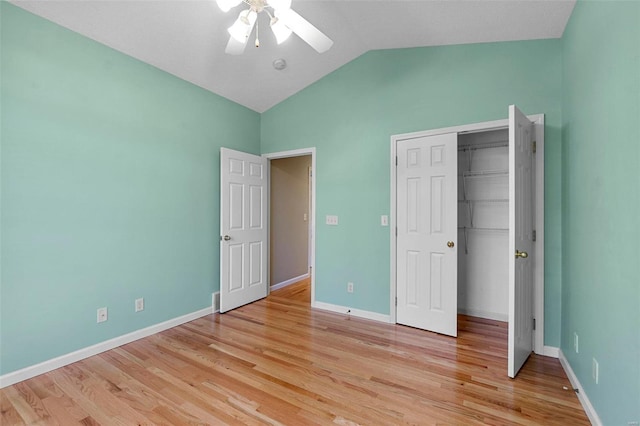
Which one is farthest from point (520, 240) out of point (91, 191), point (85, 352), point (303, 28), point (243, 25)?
point (85, 352)

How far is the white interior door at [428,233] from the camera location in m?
2.92

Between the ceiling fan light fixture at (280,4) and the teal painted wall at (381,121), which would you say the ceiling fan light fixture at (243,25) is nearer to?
the ceiling fan light fixture at (280,4)

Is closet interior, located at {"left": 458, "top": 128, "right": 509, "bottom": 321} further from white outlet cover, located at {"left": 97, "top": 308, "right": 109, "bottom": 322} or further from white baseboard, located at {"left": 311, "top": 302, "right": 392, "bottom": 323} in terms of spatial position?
white outlet cover, located at {"left": 97, "top": 308, "right": 109, "bottom": 322}

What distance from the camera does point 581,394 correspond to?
74.6 inches

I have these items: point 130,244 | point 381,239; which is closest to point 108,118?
point 130,244

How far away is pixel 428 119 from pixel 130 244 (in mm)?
3252

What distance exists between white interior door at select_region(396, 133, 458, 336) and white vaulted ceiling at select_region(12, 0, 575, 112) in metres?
1.00

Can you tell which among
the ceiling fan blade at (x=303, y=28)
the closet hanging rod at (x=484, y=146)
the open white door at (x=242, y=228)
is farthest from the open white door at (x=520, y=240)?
the open white door at (x=242, y=228)

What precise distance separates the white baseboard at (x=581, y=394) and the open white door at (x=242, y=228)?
332cm

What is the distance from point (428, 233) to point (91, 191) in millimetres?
3192

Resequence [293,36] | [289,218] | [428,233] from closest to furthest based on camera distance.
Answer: [293,36]
[428,233]
[289,218]

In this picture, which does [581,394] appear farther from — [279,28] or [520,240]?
[279,28]

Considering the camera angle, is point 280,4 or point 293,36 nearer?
point 280,4

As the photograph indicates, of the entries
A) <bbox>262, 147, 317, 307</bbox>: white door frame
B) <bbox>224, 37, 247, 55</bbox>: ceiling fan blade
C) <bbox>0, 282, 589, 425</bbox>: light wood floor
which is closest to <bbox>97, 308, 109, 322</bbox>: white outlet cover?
<bbox>0, 282, 589, 425</bbox>: light wood floor
